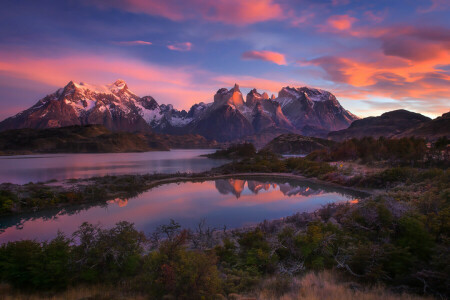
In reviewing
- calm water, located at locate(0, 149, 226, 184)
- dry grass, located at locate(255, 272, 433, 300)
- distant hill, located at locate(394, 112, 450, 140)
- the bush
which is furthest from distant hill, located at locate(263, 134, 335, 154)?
the bush

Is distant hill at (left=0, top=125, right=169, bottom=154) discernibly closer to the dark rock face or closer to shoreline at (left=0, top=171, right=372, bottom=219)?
shoreline at (left=0, top=171, right=372, bottom=219)

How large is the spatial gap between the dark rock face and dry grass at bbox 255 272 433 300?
486ft

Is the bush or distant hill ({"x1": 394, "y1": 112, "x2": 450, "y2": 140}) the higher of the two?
distant hill ({"x1": 394, "y1": 112, "x2": 450, "y2": 140})

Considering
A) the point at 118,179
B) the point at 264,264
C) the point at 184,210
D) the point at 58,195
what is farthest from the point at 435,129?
the point at 58,195

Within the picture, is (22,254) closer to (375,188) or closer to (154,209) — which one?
(154,209)

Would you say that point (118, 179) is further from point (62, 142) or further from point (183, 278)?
point (62, 142)

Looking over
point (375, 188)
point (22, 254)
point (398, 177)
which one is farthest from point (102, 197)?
point (398, 177)

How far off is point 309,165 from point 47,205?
125 feet

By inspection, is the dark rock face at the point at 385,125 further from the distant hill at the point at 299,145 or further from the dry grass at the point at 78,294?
the dry grass at the point at 78,294

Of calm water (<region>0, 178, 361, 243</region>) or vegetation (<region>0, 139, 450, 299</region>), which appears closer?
vegetation (<region>0, 139, 450, 299</region>)

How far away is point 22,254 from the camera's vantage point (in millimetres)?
7594

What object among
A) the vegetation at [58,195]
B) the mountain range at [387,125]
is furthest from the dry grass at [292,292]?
the mountain range at [387,125]

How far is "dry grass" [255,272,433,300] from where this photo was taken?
581cm

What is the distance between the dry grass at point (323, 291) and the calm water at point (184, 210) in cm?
1025
